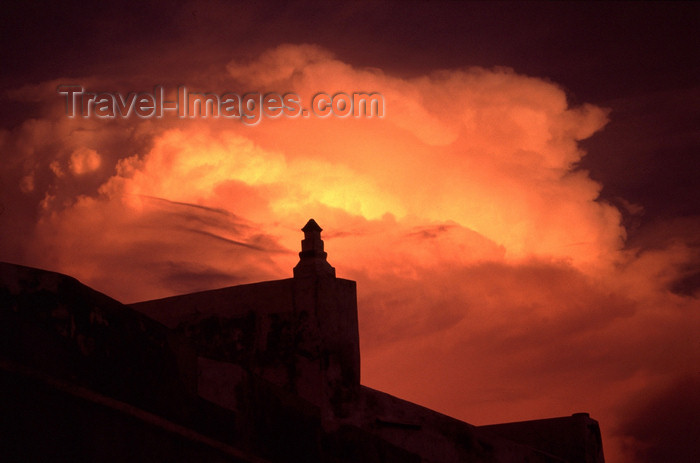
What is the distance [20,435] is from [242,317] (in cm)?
648

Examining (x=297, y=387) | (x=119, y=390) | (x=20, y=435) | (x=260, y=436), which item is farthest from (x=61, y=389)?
(x=297, y=387)

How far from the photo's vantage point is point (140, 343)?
195 inches

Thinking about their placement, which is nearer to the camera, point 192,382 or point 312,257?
point 192,382

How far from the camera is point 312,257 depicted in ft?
34.0

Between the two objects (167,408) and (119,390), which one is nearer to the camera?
(119,390)

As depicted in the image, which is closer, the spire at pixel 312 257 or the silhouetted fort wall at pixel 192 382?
the silhouetted fort wall at pixel 192 382

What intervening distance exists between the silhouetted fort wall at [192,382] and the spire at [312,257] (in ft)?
0.06

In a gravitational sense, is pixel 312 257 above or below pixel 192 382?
above

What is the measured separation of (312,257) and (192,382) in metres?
5.00

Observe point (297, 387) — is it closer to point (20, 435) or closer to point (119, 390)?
point (119, 390)

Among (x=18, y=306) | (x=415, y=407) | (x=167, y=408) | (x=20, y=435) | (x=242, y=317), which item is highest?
(x=242, y=317)

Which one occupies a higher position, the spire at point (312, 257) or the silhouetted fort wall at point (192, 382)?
the spire at point (312, 257)

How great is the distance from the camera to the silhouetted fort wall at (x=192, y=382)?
13.6ft

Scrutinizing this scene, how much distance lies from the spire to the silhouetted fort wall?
0.06ft
